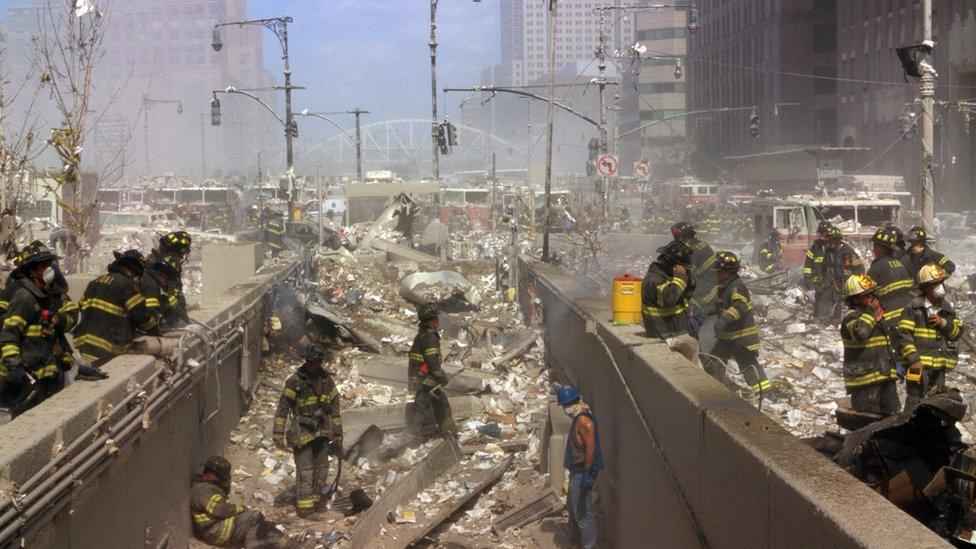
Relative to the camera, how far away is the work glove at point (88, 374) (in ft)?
21.2

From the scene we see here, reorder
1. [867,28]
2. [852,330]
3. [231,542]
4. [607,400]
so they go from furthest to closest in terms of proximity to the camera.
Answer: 1. [867,28]
2. [607,400]
3. [231,542]
4. [852,330]

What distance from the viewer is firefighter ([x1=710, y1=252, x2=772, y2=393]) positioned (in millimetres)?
10008

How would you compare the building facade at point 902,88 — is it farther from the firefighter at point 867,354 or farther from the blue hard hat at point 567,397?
the blue hard hat at point 567,397

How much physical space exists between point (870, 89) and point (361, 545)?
156 feet

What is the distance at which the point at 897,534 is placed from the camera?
10.6 ft

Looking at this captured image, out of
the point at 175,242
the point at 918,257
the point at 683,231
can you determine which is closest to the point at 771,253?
the point at 918,257

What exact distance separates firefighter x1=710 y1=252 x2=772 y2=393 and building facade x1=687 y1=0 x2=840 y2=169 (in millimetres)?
50133

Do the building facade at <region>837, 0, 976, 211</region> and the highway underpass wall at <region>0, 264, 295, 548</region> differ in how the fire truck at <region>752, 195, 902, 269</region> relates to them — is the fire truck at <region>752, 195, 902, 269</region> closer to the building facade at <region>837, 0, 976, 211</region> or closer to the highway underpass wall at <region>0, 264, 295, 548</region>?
the building facade at <region>837, 0, 976, 211</region>

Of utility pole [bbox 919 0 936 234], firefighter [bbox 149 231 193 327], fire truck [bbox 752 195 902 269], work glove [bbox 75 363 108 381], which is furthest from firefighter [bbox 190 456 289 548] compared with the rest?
fire truck [bbox 752 195 902 269]

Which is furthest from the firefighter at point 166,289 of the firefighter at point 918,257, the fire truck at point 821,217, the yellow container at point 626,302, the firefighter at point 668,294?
the fire truck at point 821,217

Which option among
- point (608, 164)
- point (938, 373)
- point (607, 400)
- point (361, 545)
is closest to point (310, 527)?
point (361, 545)

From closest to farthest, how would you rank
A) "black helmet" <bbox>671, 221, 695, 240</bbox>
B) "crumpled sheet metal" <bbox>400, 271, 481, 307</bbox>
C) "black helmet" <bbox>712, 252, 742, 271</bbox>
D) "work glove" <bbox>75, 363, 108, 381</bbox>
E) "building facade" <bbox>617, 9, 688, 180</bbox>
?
1. "work glove" <bbox>75, 363, 108, 381</bbox>
2. "black helmet" <bbox>712, 252, 742, 271</bbox>
3. "black helmet" <bbox>671, 221, 695, 240</bbox>
4. "crumpled sheet metal" <bbox>400, 271, 481, 307</bbox>
5. "building facade" <bbox>617, 9, 688, 180</bbox>

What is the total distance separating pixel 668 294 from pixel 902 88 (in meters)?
40.9

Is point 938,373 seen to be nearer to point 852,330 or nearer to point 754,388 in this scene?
point 852,330
